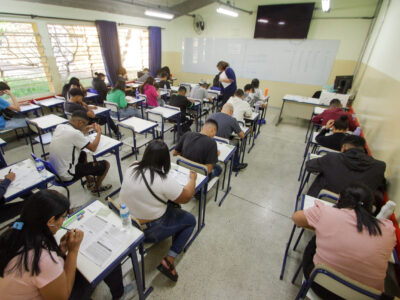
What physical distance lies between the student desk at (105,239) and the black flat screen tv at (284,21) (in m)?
7.49

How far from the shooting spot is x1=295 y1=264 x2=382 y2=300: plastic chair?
3.80 ft

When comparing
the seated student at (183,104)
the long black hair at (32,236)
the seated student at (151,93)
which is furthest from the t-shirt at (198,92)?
the long black hair at (32,236)

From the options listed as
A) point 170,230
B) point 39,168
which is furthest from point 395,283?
point 39,168

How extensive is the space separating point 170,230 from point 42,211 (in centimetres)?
104

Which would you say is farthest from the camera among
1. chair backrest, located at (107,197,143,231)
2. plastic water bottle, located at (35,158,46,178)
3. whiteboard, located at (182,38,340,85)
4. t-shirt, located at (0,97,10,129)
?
whiteboard, located at (182,38,340,85)

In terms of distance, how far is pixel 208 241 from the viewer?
2428 mm

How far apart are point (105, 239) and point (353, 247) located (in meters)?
1.63

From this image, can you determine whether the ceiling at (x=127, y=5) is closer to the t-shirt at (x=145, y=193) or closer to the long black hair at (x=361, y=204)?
the t-shirt at (x=145, y=193)

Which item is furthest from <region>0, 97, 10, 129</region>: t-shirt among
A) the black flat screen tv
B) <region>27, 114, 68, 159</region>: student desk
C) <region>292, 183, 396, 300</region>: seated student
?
the black flat screen tv

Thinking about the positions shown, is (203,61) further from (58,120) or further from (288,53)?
(58,120)

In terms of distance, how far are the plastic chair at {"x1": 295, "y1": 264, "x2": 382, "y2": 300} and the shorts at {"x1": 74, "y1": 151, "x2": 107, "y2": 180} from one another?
2584 millimetres

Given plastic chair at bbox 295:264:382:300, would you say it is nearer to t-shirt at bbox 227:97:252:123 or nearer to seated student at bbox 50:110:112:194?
seated student at bbox 50:110:112:194

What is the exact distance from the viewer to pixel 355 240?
1.26 meters

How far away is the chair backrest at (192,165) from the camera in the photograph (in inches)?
89.4
